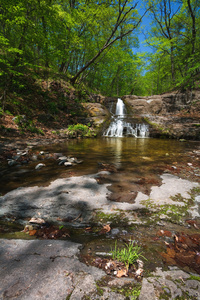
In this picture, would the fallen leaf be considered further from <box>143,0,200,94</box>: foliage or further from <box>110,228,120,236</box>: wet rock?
<box>143,0,200,94</box>: foliage

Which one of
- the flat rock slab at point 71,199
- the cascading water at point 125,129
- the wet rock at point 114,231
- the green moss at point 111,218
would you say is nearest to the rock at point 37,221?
the flat rock slab at point 71,199

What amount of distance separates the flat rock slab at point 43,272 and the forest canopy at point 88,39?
7.51 m

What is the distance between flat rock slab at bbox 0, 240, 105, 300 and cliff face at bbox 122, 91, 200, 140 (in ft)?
42.0

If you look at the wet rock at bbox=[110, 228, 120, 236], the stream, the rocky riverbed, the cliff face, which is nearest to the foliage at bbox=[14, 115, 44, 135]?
the stream

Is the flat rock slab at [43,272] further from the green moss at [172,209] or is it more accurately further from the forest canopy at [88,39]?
the forest canopy at [88,39]

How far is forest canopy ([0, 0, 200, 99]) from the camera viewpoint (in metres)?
7.50

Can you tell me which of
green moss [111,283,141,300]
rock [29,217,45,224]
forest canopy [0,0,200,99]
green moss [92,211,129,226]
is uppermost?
forest canopy [0,0,200,99]

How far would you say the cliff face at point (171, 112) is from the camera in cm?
1212

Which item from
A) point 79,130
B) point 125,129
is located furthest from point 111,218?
point 125,129

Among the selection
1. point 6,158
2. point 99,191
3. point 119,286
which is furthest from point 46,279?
point 6,158

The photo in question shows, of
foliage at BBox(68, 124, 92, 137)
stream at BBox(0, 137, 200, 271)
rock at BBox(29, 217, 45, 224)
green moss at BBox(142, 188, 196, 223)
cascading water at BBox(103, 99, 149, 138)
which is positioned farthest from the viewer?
cascading water at BBox(103, 99, 149, 138)

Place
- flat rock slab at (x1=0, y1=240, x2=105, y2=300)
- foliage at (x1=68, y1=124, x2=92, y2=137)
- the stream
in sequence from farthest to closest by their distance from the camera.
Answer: foliage at (x1=68, y1=124, x2=92, y2=137), the stream, flat rock slab at (x1=0, y1=240, x2=105, y2=300)

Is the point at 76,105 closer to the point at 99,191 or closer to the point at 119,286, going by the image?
the point at 99,191

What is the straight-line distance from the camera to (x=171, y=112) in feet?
59.1
